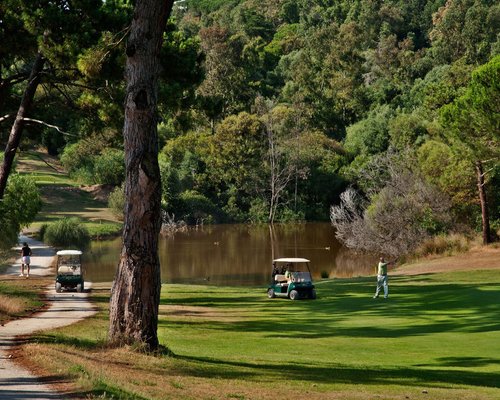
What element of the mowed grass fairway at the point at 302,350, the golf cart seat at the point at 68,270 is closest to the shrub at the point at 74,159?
the golf cart seat at the point at 68,270

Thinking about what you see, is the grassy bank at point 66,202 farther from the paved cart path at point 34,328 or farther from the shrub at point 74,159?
the paved cart path at point 34,328

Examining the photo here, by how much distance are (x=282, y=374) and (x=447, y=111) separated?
3653cm

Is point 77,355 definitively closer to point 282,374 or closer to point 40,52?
point 282,374

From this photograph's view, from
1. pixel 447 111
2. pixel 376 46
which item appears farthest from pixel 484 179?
pixel 376 46

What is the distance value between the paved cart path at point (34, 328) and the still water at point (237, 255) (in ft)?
29.4

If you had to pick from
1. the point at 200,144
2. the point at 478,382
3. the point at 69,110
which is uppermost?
the point at 200,144

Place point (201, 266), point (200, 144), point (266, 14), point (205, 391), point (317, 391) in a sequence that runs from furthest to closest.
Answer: point (266, 14), point (200, 144), point (201, 266), point (317, 391), point (205, 391)

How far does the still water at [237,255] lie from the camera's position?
47.7 m

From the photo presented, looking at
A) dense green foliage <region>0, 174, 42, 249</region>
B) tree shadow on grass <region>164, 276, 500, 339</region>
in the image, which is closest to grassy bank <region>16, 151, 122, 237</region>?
dense green foliage <region>0, 174, 42, 249</region>

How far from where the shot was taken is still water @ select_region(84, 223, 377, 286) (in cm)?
4772

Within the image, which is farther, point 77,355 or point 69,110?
point 69,110

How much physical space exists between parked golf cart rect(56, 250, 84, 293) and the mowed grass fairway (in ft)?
3.81

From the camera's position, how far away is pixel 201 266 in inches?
2083

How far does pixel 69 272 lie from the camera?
32.4 m
